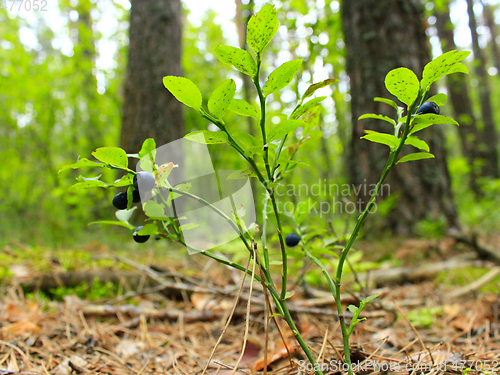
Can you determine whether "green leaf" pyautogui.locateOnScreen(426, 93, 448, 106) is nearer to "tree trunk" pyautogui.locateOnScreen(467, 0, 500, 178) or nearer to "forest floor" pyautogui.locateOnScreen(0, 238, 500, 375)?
"forest floor" pyautogui.locateOnScreen(0, 238, 500, 375)

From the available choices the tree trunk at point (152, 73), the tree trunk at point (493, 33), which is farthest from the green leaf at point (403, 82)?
the tree trunk at point (493, 33)

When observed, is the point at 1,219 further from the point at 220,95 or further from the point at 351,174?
the point at 220,95

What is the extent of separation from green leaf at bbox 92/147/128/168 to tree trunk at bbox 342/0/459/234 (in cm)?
256

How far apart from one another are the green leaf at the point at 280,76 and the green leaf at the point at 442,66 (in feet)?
0.77

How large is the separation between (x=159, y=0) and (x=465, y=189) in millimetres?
8908

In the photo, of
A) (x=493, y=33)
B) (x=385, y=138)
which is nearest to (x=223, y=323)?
(x=385, y=138)

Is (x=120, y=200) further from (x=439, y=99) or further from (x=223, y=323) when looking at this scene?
(x=223, y=323)

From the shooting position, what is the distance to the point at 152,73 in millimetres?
3998

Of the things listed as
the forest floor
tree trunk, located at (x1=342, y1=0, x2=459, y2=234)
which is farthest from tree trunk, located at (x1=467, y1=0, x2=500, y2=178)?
the forest floor

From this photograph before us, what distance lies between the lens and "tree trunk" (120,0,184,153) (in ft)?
12.5

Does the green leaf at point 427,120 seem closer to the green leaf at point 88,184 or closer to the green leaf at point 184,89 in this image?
the green leaf at point 184,89

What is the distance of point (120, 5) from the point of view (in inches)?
258

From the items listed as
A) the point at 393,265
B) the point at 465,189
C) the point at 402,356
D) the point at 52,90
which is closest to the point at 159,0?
the point at 52,90

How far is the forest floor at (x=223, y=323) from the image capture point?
911 mm
